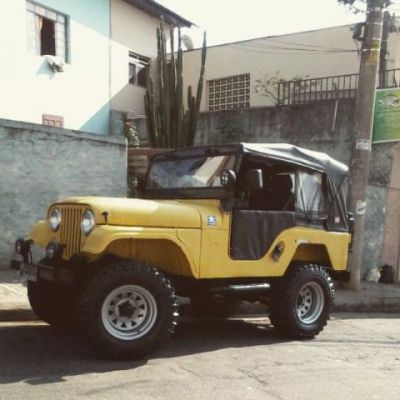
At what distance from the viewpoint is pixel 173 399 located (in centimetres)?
380

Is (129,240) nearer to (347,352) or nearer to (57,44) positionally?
(347,352)

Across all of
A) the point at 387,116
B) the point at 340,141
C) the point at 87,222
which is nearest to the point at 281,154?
the point at 87,222

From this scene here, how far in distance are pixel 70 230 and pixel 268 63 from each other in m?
14.1

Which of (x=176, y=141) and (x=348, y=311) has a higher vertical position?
(x=176, y=141)

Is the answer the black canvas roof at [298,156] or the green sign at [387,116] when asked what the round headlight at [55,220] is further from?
the green sign at [387,116]

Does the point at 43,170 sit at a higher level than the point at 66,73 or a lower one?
lower

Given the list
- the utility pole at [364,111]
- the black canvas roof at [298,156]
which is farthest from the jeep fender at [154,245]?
the utility pole at [364,111]

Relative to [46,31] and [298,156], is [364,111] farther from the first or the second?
[46,31]

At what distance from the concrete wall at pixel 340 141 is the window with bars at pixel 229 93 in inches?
219

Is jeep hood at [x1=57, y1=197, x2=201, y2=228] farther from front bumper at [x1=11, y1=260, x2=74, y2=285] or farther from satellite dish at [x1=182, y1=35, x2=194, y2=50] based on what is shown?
satellite dish at [x1=182, y1=35, x2=194, y2=50]

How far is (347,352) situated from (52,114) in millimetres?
10912

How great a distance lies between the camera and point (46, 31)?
14055mm

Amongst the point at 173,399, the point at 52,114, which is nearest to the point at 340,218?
the point at 173,399

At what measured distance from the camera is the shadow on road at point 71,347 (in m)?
4.27
